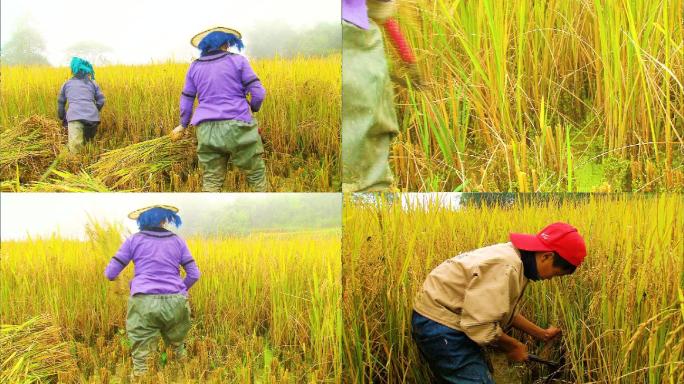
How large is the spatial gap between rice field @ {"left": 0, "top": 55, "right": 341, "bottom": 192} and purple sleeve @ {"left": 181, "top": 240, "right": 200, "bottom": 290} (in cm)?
30

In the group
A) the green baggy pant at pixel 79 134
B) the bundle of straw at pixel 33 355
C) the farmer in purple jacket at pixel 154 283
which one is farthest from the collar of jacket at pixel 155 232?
the bundle of straw at pixel 33 355

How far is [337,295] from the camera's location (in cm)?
334

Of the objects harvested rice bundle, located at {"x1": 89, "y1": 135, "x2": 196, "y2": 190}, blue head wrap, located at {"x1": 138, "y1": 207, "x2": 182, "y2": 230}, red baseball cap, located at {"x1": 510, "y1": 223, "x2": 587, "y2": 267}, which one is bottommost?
red baseball cap, located at {"x1": 510, "y1": 223, "x2": 587, "y2": 267}

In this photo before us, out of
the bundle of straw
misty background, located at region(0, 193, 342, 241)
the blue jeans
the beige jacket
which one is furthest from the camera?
misty background, located at region(0, 193, 342, 241)

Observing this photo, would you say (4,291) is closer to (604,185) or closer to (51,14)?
(51,14)

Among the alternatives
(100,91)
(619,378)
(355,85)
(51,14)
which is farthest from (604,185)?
(51,14)

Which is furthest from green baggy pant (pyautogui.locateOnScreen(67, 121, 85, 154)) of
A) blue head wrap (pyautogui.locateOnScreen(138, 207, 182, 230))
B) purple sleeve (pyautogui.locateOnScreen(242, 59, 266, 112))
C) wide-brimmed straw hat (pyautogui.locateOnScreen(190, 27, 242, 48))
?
purple sleeve (pyautogui.locateOnScreen(242, 59, 266, 112))

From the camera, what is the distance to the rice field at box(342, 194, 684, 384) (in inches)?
128

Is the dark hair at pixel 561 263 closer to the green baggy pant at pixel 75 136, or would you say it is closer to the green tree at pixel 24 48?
the green baggy pant at pixel 75 136

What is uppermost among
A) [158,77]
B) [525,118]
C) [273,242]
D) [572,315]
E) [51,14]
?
[51,14]

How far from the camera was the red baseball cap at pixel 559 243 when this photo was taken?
9.84 feet

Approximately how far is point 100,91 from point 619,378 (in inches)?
111

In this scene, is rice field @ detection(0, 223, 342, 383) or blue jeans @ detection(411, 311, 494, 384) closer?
blue jeans @ detection(411, 311, 494, 384)

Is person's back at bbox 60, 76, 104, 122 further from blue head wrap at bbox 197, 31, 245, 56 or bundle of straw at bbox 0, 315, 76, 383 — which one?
bundle of straw at bbox 0, 315, 76, 383
